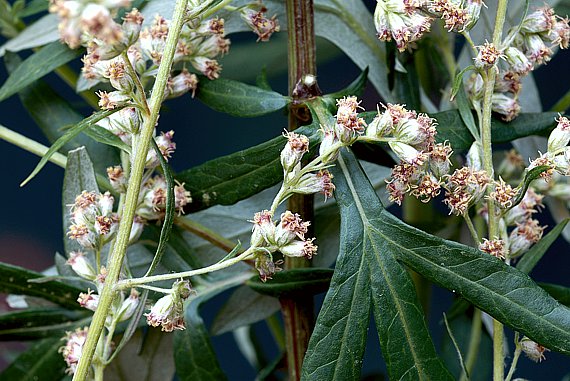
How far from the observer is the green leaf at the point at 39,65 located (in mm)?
565

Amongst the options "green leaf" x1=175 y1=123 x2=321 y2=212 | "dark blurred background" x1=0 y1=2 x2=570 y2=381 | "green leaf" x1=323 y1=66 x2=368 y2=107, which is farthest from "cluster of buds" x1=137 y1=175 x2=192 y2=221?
"dark blurred background" x1=0 y1=2 x2=570 y2=381

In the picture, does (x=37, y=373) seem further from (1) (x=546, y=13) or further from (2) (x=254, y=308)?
(1) (x=546, y=13)

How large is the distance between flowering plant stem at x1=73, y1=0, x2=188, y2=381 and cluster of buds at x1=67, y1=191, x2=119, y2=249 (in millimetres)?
71

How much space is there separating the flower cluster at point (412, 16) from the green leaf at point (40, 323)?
1.10 ft

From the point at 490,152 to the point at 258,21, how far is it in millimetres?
183

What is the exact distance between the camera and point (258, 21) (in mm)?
527

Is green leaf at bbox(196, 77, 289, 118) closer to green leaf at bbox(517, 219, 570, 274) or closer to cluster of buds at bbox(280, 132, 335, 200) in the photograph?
cluster of buds at bbox(280, 132, 335, 200)

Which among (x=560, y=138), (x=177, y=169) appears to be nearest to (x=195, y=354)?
(x=560, y=138)

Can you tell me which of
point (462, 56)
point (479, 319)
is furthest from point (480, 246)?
point (462, 56)

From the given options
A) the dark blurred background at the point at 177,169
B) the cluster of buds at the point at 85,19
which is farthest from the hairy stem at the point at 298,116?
the dark blurred background at the point at 177,169

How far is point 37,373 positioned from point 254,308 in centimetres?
19

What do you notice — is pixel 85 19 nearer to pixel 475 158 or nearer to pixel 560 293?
pixel 475 158

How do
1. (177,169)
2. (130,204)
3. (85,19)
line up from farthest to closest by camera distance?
(177,169)
(130,204)
(85,19)

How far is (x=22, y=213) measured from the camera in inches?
54.5
